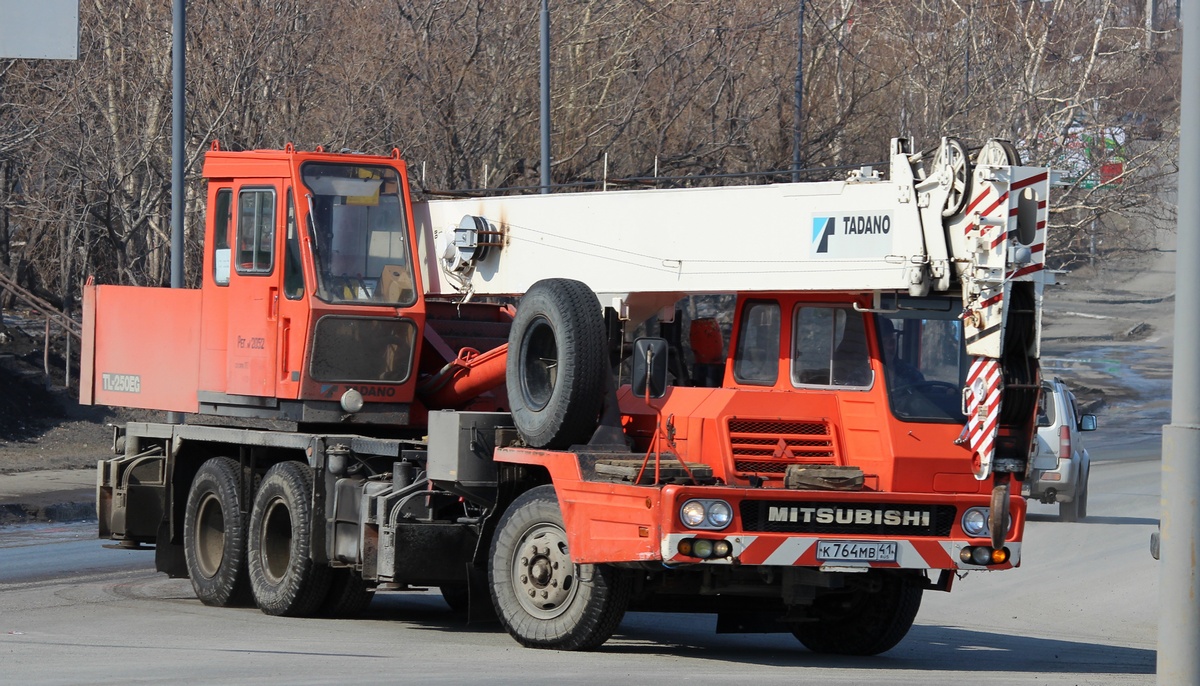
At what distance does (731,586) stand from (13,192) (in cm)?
2272

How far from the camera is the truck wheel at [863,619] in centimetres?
1184

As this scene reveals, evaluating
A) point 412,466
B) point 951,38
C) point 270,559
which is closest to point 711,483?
point 412,466

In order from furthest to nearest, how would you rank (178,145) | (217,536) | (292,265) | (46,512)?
(178,145), (46,512), (217,536), (292,265)

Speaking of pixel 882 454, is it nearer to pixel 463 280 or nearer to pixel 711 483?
pixel 711 483

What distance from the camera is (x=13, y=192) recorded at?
3023 centimetres

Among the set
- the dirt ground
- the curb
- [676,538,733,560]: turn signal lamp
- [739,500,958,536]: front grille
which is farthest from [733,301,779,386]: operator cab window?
the curb

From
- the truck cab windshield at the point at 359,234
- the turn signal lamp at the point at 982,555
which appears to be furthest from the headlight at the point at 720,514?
the truck cab windshield at the point at 359,234

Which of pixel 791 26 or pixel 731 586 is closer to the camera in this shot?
pixel 731 586

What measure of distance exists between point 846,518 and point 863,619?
1.98 meters

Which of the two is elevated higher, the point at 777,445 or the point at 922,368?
the point at 922,368

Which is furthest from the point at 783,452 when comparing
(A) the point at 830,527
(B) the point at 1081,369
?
(B) the point at 1081,369

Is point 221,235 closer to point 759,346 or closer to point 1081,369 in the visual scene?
point 759,346

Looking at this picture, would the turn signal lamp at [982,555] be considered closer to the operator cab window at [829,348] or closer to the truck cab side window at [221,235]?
the operator cab window at [829,348]

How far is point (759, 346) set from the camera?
11.1m
